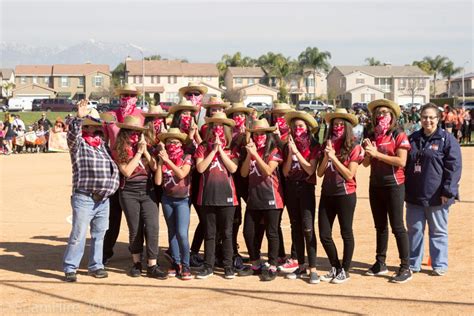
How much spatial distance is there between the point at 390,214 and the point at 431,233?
2.12ft

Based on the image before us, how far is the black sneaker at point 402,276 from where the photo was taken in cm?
812

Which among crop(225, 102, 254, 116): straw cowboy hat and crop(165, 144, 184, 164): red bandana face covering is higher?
crop(225, 102, 254, 116): straw cowboy hat

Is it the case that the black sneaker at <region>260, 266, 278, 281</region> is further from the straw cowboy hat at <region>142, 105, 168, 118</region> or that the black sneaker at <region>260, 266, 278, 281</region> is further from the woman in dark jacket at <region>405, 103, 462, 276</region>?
the straw cowboy hat at <region>142, 105, 168, 118</region>

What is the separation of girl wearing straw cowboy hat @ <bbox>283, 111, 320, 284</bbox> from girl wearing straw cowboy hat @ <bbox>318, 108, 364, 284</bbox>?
0.15 meters

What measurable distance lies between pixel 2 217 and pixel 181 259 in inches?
240

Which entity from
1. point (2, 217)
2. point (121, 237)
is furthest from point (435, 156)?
point (2, 217)

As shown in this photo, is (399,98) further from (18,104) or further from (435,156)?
(435,156)

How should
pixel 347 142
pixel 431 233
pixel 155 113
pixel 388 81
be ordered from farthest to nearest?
pixel 388 81 < pixel 155 113 < pixel 431 233 < pixel 347 142

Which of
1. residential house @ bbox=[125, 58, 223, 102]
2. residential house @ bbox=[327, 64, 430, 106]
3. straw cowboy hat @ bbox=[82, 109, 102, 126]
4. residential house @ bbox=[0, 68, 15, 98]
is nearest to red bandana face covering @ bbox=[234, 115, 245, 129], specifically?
straw cowboy hat @ bbox=[82, 109, 102, 126]

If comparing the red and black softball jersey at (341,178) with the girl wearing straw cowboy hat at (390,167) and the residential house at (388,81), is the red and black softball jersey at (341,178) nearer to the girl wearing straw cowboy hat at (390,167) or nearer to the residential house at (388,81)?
the girl wearing straw cowboy hat at (390,167)

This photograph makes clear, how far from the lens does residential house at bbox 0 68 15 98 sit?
100 meters

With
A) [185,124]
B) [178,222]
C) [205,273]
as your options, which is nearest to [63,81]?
[185,124]

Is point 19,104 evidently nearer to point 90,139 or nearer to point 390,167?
point 90,139

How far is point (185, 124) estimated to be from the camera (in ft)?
29.0
